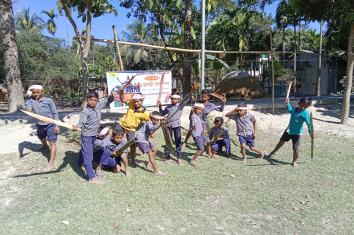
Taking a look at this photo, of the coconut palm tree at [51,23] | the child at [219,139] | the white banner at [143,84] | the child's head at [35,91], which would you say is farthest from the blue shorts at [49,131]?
the coconut palm tree at [51,23]

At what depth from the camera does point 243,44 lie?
20609mm

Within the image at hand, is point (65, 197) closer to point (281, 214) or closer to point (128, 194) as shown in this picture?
point (128, 194)

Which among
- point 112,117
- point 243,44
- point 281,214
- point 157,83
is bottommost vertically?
point 281,214

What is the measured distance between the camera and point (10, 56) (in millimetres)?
10500

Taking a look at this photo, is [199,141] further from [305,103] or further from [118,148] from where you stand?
[305,103]

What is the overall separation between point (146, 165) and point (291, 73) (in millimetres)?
16464

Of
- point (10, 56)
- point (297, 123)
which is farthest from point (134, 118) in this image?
point (10, 56)

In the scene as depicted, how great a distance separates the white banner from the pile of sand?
28.8ft

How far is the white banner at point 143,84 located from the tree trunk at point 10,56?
543 centimetres

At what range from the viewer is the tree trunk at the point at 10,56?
10.2m

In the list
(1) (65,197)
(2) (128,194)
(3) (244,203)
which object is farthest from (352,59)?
(1) (65,197)

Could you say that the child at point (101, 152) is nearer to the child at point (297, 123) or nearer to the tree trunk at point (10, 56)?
the child at point (297, 123)

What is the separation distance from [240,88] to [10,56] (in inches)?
433

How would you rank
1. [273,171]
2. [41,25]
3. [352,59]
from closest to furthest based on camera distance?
[273,171], [352,59], [41,25]
